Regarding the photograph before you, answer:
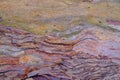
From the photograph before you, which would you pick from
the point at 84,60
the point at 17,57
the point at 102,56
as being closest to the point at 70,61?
the point at 84,60

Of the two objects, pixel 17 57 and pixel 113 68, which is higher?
pixel 17 57

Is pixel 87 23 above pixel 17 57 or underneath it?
above

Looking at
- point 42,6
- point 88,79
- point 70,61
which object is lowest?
point 88,79

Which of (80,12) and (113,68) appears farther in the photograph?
(80,12)

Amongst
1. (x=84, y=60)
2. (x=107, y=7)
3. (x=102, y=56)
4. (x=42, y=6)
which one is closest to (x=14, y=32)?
(x=42, y=6)

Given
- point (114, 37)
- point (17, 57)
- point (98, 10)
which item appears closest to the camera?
point (17, 57)

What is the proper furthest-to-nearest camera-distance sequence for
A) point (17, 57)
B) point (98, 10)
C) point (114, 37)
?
point (98, 10) < point (114, 37) < point (17, 57)

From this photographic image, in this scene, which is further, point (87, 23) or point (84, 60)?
point (87, 23)

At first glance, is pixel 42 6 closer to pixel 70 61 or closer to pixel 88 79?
pixel 70 61

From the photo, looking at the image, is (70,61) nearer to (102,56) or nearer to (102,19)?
(102,56)
